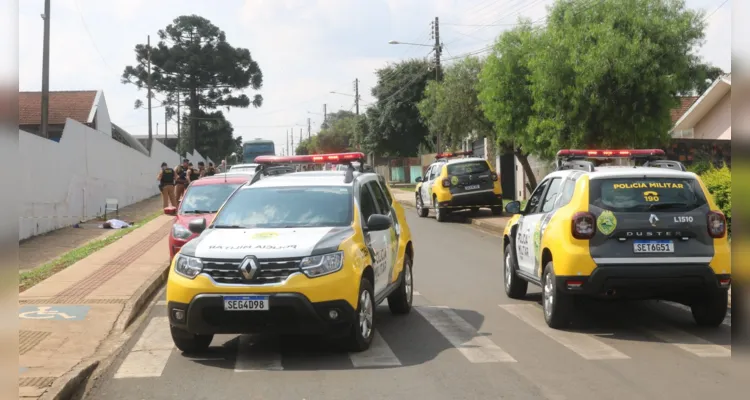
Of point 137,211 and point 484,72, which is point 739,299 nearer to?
point 484,72

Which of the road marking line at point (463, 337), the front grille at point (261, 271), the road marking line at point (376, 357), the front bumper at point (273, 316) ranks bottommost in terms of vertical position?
the road marking line at point (376, 357)

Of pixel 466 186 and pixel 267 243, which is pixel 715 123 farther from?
pixel 267 243

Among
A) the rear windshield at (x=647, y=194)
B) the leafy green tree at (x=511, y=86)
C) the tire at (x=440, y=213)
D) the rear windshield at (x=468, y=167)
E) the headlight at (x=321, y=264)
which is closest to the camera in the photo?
the headlight at (x=321, y=264)

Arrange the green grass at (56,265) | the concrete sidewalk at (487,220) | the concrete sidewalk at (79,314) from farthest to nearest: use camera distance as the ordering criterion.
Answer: the concrete sidewalk at (487,220)
the green grass at (56,265)
the concrete sidewalk at (79,314)

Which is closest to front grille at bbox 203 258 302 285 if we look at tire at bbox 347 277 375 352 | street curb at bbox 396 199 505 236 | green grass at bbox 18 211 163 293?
tire at bbox 347 277 375 352

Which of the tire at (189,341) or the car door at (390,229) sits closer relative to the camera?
the tire at (189,341)

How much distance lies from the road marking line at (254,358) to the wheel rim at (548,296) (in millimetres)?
3003

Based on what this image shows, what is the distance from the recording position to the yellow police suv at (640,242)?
858 centimetres

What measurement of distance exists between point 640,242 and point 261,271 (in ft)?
12.6

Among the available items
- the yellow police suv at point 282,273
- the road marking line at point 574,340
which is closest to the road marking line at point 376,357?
the yellow police suv at point 282,273

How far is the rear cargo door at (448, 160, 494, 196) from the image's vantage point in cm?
2578

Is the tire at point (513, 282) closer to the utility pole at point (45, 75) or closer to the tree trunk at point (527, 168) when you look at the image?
the tree trunk at point (527, 168)

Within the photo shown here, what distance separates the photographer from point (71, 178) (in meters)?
24.9

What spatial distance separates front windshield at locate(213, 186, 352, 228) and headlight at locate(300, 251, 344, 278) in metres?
0.90
